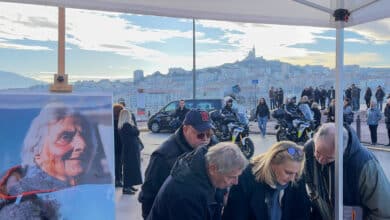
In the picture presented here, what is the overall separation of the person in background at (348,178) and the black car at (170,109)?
189 inches

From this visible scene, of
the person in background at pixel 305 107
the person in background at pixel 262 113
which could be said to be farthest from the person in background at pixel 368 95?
the person in background at pixel 262 113

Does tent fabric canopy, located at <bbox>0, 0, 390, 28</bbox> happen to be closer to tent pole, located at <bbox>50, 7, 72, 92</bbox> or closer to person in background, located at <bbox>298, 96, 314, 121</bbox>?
tent pole, located at <bbox>50, 7, 72, 92</bbox>

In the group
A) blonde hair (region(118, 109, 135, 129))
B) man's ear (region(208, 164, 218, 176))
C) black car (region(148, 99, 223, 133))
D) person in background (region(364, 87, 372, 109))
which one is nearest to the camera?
man's ear (region(208, 164, 218, 176))

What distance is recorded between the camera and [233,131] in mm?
6684

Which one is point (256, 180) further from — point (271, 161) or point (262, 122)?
point (262, 122)

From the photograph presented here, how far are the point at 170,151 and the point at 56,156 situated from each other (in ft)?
1.89

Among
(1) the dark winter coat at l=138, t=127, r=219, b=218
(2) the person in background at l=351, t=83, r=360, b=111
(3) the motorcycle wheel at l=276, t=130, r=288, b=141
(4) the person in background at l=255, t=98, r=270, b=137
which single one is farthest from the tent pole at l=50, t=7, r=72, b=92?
(2) the person in background at l=351, t=83, r=360, b=111

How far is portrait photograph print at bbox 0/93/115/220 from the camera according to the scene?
170cm

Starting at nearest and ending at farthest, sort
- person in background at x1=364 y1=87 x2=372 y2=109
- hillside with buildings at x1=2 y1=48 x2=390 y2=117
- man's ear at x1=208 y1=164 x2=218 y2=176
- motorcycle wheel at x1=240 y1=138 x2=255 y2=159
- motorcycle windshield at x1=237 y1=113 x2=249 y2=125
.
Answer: man's ear at x1=208 y1=164 x2=218 y2=176 → hillside with buildings at x1=2 y1=48 x2=390 y2=117 → motorcycle wheel at x1=240 y1=138 x2=255 y2=159 → motorcycle windshield at x1=237 y1=113 x2=249 y2=125 → person in background at x1=364 y1=87 x2=372 y2=109

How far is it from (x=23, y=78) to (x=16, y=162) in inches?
84.5

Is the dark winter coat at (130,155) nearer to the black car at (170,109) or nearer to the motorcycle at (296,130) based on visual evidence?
the black car at (170,109)

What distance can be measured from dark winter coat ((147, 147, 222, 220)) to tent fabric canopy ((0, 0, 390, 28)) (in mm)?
610

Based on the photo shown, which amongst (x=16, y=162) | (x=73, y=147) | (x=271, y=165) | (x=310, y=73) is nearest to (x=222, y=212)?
(x=271, y=165)

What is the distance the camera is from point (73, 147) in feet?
5.98
